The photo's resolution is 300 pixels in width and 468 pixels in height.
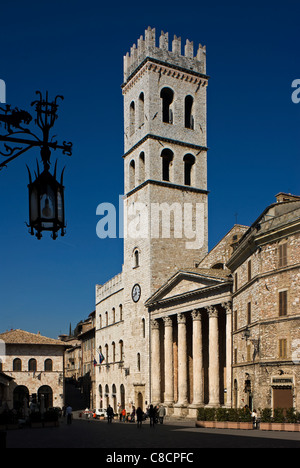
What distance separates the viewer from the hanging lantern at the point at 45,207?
794 cm

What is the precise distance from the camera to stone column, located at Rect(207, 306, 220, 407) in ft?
144

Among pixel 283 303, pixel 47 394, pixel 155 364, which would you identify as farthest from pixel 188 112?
pixel 47 394

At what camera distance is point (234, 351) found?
41312mm

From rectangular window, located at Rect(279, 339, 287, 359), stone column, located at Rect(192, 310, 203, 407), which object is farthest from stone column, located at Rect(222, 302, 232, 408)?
rectangular window, located at Rect(279, 339, 287, 359)

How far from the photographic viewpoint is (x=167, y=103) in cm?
5900

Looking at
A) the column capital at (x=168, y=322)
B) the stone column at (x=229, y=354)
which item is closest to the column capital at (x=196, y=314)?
the stone column at (x=229, y=354)

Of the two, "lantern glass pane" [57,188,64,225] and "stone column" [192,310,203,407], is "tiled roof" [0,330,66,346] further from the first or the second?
"lantern glass pane" [57,188,64,225]

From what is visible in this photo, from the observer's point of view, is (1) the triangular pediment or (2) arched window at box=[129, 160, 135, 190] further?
(2) arched window at box=[129, 160, 135, 190]

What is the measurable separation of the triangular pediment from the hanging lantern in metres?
35.7

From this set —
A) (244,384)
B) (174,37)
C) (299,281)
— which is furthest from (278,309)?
(174,37)

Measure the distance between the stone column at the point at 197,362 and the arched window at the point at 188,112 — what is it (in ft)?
66.0
